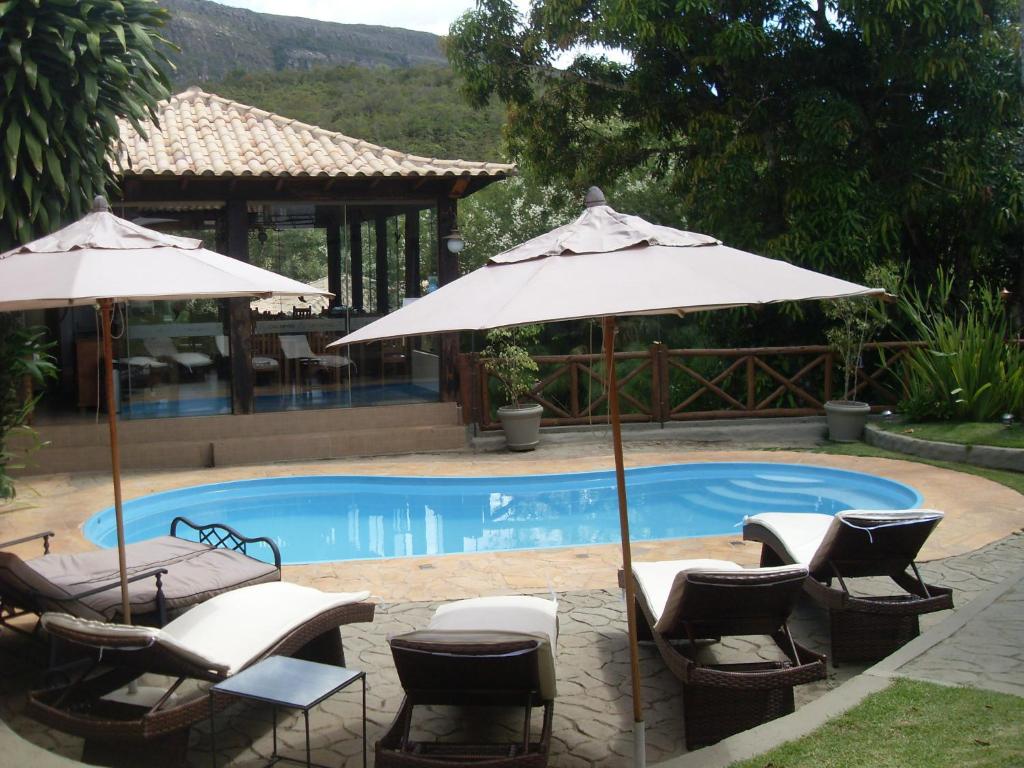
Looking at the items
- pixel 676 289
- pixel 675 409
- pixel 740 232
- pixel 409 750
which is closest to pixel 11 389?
pixel 409 750

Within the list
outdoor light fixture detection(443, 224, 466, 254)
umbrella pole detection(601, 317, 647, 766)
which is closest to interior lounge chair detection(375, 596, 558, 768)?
umbrella pole detection(601, 317, 647, 766)

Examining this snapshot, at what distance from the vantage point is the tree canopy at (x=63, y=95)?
8.45 m

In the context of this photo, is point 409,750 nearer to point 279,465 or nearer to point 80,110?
point 80,110

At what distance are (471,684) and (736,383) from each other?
12.3 meters

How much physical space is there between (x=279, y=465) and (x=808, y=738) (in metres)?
8.96

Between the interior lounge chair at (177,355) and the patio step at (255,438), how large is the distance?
72cm

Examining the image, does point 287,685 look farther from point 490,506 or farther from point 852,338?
point 852,338

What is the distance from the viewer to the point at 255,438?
12102 mm

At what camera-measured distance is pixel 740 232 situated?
49.7 feet

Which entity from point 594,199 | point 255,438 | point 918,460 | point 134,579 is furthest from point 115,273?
point 918,460

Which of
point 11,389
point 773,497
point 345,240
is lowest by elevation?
point 773,497

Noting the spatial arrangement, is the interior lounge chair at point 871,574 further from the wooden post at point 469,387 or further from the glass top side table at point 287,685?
the wooden post at point 469,387

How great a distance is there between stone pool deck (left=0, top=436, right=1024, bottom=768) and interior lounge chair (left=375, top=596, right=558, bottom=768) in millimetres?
428

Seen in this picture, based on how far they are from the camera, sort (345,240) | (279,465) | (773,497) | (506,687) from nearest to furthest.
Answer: (506,687), (773,497), (279,465), (345,240)
